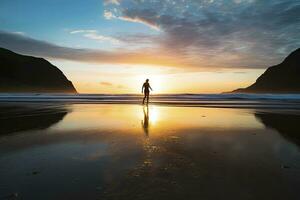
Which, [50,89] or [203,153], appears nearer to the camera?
[203,153]

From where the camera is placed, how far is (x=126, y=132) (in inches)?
345

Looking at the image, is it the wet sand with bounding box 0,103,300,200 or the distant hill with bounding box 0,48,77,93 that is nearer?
the wet sand with bounding box 0,103,300,200

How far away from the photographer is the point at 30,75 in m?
170

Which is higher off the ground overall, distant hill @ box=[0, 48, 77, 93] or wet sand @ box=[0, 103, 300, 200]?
distant hill @ box=[0, 48, 77, 93]

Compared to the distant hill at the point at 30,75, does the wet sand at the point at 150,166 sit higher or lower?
lower

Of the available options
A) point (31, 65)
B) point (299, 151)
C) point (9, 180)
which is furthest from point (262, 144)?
point (31, 65)

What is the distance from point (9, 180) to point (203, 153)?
3.86 m

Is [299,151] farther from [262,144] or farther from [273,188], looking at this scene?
[273,188]

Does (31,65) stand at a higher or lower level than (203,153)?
higher

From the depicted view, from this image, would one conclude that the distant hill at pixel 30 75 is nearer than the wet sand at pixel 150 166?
No

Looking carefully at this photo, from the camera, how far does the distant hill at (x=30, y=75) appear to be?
15400cm

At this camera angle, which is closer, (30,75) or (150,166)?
(150,166)

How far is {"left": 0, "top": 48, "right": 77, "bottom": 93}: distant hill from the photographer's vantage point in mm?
154000

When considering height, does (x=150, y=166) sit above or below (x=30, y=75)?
below
